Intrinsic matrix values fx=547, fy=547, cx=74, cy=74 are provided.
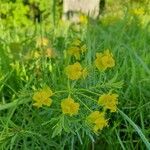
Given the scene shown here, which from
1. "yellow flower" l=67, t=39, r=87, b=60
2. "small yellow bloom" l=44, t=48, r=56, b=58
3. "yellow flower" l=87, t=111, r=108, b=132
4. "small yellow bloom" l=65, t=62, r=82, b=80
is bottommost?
"small yellow bloom" l=44, t=48, r=56, b=58

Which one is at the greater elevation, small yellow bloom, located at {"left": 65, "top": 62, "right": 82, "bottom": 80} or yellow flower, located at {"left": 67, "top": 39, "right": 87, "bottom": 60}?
small yellow bloom, located at {"left": 65, "top": 62, "right": 82, "bottom": 80}

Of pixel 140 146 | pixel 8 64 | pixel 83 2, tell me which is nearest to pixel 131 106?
pixel 140 146

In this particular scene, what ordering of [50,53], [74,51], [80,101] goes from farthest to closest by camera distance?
[50,53]
[74,51]
[80,101]

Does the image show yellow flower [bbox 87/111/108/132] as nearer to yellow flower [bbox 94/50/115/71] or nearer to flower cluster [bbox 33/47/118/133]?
flower cluster [bbox 33/47/118/133]

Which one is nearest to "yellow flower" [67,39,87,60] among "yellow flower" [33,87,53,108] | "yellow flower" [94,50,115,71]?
"yellow flower" [94,50,115,71]

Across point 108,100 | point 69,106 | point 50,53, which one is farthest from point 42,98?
point 50,53

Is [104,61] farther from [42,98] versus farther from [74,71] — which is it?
[42,98]
